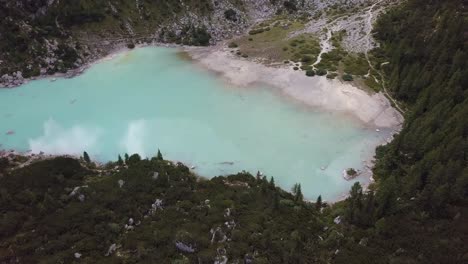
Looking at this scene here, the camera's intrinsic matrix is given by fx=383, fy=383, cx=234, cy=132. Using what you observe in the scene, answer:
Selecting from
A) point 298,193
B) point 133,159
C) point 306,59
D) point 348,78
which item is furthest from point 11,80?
point 348,78

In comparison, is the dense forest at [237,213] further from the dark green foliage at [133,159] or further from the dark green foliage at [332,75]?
the dark green foliage at [332,75]

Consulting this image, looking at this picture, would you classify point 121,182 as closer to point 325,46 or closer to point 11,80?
point 11,80

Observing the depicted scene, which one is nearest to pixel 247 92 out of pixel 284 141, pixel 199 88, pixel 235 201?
pixel 199 88

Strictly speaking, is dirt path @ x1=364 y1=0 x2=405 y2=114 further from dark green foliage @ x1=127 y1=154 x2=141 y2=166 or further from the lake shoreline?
dark green foliage @ x1=127 y1=154 x2=141 y2=166

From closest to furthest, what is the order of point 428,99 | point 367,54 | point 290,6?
point 428,99 → point 367,54 → point 290,6

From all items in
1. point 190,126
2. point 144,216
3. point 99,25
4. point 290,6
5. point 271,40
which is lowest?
point 144,216

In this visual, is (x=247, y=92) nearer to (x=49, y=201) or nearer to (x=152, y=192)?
(x=152, y=192)
